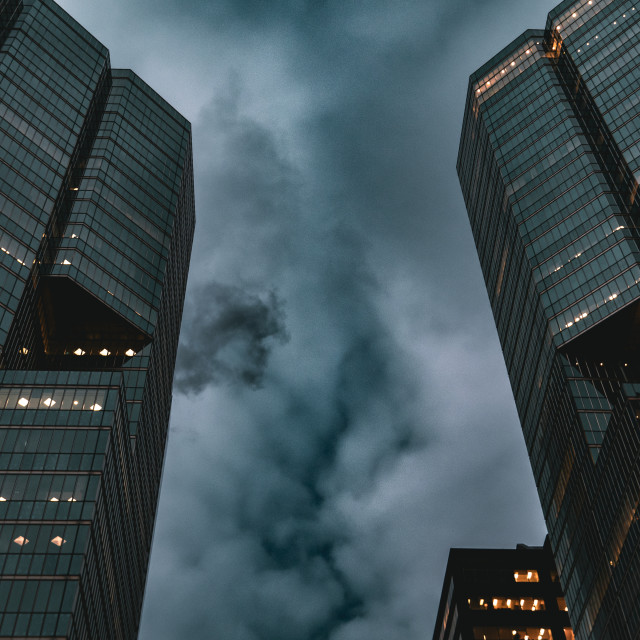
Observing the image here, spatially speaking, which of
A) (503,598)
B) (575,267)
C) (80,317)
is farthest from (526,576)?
(80,317)

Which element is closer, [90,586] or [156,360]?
[90,586]

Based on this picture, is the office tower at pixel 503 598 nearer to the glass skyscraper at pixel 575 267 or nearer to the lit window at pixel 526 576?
the lit window at pixel 526 576

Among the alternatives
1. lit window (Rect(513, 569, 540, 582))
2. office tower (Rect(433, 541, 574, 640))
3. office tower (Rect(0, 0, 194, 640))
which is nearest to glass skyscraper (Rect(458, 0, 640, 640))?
office tower (Rect(433, 541, 574, 640))

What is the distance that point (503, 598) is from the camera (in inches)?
4867

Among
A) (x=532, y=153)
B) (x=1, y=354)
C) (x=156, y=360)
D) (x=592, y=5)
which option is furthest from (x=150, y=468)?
(x=592, y=5)

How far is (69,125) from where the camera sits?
122m

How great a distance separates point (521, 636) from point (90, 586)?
6979 cm

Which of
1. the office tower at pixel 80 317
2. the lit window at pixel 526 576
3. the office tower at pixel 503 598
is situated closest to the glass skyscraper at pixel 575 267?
the office tower at pixel 503 598

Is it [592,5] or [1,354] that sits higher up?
[592,5]

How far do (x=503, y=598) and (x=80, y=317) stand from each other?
2969 inches

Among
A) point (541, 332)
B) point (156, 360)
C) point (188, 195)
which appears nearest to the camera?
point (541, 332)

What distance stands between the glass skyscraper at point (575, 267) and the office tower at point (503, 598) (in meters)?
25.6

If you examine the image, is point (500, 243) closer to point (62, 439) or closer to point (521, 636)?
point (521, 636)

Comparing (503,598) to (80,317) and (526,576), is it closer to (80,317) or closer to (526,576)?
(526,576)
